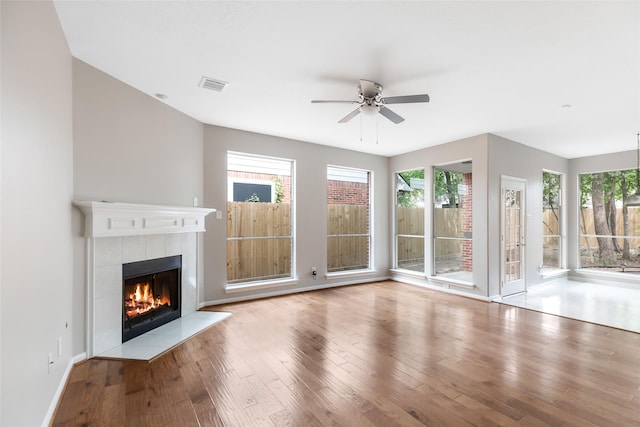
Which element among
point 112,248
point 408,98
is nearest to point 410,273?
point 408,98

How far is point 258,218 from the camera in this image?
17.2 ft

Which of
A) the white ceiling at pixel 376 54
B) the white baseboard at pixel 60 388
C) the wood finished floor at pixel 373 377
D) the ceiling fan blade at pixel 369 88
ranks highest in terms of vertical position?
the white ceiling at pixel 376 54

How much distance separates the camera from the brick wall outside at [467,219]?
530 centimetres

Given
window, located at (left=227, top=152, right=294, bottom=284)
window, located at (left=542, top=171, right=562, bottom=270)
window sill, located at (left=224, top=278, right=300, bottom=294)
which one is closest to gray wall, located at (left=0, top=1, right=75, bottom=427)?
window sill, located at (left=224, top=278, right=300, bottom=294)

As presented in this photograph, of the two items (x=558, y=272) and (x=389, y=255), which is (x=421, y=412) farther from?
(x=558, y=272)

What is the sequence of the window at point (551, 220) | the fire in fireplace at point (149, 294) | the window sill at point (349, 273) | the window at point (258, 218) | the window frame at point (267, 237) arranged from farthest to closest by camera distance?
the window at point (551, 220)
the window sill at point (349, 273)
the window at point (258, 218)
the window frame at point (267, 237)
the fire in fireplace at point (149, 294)

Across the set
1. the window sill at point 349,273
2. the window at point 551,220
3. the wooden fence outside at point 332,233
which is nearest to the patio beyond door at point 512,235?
the wooden fence outside at point 332,233

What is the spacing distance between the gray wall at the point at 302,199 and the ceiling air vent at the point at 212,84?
137cm

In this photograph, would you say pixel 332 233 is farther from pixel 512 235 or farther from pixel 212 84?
pixel 212 84

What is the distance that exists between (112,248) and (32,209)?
1378mm

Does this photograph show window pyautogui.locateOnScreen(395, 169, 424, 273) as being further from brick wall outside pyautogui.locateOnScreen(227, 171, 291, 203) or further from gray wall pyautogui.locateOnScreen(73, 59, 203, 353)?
gray wall pyautogui.locateOnScreen(73, 59, 203, 353)

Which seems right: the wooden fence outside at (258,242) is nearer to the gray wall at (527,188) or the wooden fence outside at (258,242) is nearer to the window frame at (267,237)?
the window frame at (267,237)

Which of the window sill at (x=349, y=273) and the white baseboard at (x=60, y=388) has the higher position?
the window sill at (x=349, y=273)

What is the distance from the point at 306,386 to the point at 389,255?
4762mm
